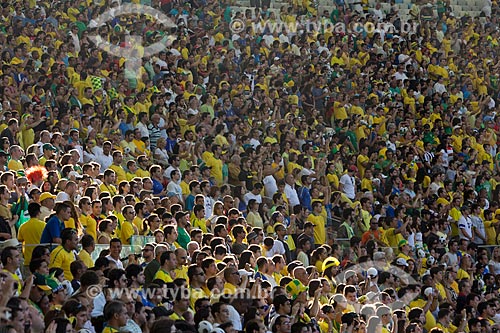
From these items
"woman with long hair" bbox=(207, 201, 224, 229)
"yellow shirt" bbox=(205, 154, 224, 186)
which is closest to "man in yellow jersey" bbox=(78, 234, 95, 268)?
"woman with long hair" bbox=(207, 201, 224, 229)

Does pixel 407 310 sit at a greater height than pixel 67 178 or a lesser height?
lesser

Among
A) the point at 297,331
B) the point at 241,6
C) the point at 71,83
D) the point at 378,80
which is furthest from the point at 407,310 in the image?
the point at 241,6

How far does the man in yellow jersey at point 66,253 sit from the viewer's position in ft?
32.3

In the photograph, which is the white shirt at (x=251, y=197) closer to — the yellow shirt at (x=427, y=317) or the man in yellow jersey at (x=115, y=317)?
the yellow shirt at (x=427, y=317)

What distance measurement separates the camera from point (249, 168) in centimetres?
1608

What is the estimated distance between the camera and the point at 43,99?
1549 cm

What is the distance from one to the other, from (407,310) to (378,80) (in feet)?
30.6

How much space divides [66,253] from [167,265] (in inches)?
35.4

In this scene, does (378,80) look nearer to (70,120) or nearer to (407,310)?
(70,120)

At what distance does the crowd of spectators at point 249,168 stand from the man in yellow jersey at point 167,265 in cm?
2

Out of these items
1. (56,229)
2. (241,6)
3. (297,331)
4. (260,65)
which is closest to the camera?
(297,331)
